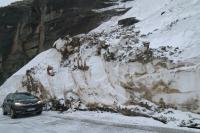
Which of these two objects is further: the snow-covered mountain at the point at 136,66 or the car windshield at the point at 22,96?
the car windshield at the point at 22,96

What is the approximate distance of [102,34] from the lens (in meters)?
25.5

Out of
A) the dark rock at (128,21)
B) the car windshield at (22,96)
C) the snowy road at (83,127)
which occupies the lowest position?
the snowy road at (83,127)

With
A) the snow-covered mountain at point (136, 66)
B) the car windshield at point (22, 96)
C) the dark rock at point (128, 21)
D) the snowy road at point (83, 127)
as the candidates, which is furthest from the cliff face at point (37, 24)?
the snowy road at point (83, 127)

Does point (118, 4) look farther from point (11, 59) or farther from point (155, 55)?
point (155, 55)

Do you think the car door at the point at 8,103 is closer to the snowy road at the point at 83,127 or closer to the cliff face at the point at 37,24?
the snowy road at the point at 83,127

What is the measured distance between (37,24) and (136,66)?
970 inches

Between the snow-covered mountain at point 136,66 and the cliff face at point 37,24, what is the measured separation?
275 inches

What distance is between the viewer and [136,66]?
1792cm

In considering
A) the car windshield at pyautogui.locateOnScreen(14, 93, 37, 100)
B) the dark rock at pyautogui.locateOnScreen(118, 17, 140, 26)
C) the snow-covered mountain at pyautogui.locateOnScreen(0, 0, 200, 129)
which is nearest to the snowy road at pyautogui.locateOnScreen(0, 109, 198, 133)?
the snow-covered mountain at pyautogui.locateOnScreen(0, 0, 200, 129)

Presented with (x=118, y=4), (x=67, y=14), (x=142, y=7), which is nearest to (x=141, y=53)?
(x=142, y=7)

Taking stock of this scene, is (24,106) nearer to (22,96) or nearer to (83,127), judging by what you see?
(22,96)

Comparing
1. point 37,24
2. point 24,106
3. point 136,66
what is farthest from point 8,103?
point 37,24

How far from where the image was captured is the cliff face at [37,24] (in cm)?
3534

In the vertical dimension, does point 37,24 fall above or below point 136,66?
above
